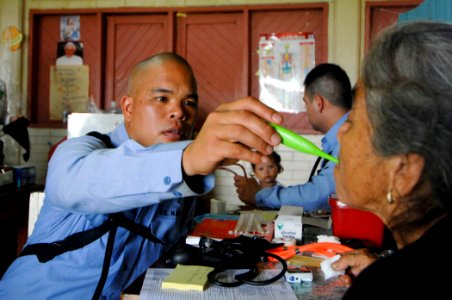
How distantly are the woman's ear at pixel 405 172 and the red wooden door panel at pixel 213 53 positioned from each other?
14.6ft

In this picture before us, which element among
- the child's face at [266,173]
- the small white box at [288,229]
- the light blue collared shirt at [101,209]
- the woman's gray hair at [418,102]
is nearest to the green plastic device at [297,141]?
the woman's gray hair at [418,102]

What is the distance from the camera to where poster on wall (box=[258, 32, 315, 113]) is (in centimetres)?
514

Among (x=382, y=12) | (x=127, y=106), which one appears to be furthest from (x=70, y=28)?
(x=127, y=106)

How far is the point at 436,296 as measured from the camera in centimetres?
65

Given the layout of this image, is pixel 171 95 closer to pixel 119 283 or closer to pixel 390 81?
pixel 119 283

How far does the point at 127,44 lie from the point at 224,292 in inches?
196

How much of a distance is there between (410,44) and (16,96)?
18.8ft

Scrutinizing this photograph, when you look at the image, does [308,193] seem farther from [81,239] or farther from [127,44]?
[127,44]

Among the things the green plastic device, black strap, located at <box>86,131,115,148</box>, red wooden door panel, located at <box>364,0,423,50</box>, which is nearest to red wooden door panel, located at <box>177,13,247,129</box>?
red wooden door panel, located at <box>364,0,423,50</box>

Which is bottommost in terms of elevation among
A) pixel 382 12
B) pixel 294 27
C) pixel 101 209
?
pixel 101 209

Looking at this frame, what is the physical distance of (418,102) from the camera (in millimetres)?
776

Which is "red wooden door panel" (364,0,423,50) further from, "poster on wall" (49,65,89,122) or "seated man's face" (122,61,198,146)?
"seated man's face" (122,61,198,146)

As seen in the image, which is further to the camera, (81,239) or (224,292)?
(81,239)

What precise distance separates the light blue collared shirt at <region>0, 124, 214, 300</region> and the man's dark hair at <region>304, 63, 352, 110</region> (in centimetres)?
183
